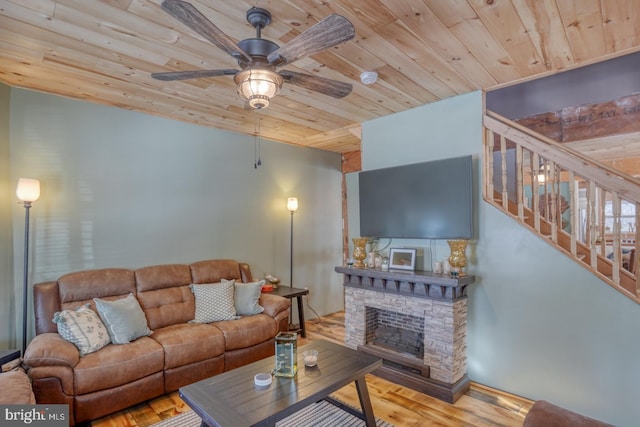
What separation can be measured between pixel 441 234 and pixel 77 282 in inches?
134

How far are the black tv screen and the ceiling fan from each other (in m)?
1.49

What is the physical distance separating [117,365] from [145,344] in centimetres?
27

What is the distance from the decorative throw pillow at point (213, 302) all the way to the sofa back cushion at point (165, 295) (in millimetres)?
107

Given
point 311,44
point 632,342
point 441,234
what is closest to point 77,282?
point 311,44

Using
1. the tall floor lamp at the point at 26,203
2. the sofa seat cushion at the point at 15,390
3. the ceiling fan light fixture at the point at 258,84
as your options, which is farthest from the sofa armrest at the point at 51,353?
the ceiling fan light fixture at the point at 258,84

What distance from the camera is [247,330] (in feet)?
10.8

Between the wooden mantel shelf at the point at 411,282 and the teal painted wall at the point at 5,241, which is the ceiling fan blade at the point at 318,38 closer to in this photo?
the wooden mantel shelf at the point at 411,282

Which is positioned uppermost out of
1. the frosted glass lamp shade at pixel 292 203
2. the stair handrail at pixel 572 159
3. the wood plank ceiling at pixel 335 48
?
the wood plank ceiling at pixel 335 48

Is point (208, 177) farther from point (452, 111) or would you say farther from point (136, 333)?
point (452, 111)

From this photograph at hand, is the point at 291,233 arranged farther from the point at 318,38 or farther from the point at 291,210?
the point at 318,38

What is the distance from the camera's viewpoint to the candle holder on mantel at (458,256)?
2981mm

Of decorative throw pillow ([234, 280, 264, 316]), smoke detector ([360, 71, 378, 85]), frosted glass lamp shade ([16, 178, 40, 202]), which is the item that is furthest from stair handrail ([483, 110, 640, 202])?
frosted glass lamp shade ([16, 178, 40, 202])

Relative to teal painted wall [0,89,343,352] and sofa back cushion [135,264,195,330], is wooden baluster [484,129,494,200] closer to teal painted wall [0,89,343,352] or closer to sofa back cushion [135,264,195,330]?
teal painted wall [0,89,343,352]

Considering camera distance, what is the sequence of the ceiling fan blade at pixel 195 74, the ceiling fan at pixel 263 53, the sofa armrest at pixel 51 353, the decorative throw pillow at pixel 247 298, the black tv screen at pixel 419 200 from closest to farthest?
the ceiling fan at pixel 263 53
the ceiling fan blade at pixel 195 74
the sofa armrest at pixel 51 353
the black tv screen at pixel 419 200
the decorative throw pillow at pixel 247 298
